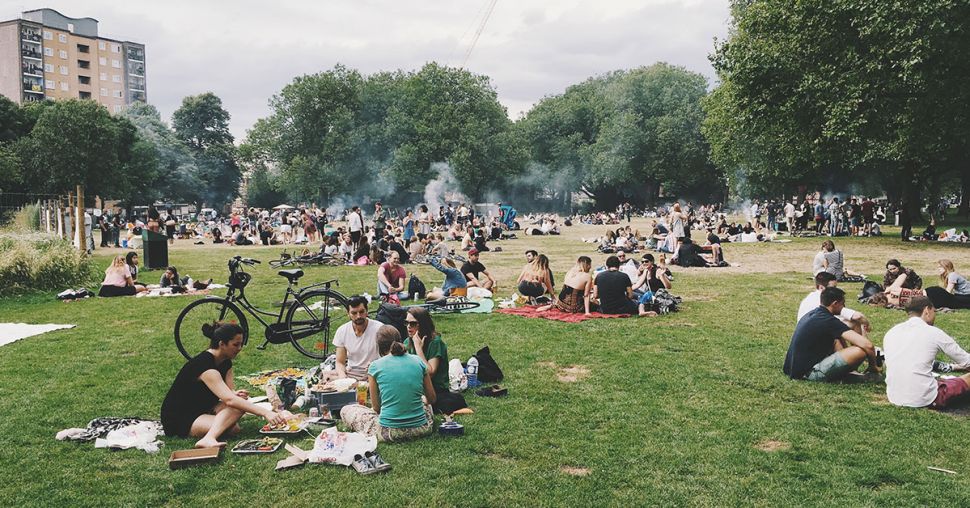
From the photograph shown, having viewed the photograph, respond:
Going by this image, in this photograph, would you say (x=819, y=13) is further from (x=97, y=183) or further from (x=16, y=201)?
(x=97, y=183)

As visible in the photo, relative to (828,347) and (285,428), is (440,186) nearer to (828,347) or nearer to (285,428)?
(828,347)

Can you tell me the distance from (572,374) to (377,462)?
11.9 ft

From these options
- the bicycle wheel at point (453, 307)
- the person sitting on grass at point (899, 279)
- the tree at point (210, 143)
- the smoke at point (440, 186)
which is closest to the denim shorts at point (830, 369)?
the person sitting on grass at point (899, 279)

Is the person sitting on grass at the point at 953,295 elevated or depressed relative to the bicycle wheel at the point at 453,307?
elevated

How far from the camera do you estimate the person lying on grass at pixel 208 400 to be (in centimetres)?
655

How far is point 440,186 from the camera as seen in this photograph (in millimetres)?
65375

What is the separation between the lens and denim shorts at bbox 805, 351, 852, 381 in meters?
8.20

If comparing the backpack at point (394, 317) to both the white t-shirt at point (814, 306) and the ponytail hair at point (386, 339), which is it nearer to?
the ponytail hair at point (386, 339)

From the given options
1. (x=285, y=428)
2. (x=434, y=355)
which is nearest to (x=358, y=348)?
(x=434, y=355)

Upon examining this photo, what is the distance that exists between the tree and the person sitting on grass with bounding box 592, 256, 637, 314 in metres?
76.4

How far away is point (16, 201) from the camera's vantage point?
25.6 meters

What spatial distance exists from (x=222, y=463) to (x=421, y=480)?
5.69ft

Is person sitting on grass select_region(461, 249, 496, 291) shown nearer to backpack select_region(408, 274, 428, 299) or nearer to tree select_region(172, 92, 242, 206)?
backpack select_region(408, 274, 428, 299)

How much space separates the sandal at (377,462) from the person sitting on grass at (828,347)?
514 cm
